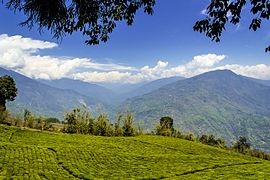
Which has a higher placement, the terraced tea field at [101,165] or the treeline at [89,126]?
the treeline at [89,126]

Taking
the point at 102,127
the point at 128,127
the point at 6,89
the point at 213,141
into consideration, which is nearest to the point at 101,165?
the point at 102,127

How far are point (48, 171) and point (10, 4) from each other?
11.2m

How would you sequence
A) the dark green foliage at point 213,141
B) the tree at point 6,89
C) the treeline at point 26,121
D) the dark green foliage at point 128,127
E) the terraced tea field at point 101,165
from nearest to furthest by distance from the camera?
the terraced tea field at point 101,165, the treeline at point 26,121, the dark green foliage at point 128,127, the dark green foliage at point 213,141, the tree at point 6,89

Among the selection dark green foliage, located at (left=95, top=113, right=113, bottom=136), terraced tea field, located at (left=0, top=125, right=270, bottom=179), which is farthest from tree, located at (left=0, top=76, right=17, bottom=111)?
terraced tea field, located at (left=0, top=125, right=270, bottom=179)

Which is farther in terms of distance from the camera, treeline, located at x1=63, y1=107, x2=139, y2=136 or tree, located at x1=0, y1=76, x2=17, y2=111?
tree, located at x1=0, y1=76, x2=17, y2=111

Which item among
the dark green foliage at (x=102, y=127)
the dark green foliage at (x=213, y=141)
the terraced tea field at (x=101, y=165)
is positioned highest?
the dark green foliage at (x=102, y=127)

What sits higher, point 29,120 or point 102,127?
point 29,120

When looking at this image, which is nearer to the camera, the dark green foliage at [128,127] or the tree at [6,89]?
the dark green foliage at [128,127]

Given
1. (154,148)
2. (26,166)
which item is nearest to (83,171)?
(26,166)

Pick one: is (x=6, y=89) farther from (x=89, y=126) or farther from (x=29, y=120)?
(x=89, y=126)

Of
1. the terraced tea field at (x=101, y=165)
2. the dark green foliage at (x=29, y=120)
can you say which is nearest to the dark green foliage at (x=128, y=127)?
the dark green foliage at (x=29, y=120)

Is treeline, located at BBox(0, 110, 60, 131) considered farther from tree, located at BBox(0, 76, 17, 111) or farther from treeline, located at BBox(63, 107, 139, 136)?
tree, located at BBox(0, 76, 17, 111)

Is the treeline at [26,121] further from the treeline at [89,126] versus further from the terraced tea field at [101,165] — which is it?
the terraced tea field at [101,165]

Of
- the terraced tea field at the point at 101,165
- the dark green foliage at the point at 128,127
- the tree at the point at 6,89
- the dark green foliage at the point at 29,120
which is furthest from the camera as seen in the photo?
the tree at the point at 6,89
